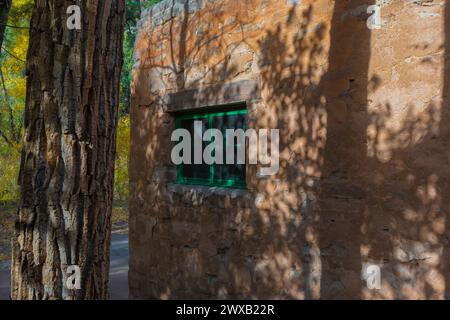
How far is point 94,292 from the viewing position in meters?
2.27

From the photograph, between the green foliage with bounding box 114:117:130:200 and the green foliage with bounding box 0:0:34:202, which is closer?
the green foliage with bounding box 0:0:34:202

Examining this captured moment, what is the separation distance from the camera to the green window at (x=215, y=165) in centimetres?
427

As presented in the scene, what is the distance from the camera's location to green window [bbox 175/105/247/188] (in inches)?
168

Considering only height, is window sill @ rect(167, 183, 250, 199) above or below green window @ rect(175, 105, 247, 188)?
below

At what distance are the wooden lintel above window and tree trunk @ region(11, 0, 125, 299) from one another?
1.97 meters

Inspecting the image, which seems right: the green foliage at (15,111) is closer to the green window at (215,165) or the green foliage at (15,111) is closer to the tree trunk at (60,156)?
the green window at (215,165)

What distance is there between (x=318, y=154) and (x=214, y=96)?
4.44 feet

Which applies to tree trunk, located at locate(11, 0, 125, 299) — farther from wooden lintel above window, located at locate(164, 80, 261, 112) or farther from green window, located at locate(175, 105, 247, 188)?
green window, located at locate(175, 105, 247, 188)

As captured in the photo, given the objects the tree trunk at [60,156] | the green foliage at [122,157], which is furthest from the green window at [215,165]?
the green foliage at [122,157]

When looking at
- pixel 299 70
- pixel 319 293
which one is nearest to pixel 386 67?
pixel 299 70

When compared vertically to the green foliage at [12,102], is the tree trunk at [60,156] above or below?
below

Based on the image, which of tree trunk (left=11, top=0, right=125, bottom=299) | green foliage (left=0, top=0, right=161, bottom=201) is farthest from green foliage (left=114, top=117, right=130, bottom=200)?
tree trunk (left=11, top=0, right=125, bottom=299)

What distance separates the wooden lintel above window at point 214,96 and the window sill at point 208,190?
2.70 feet

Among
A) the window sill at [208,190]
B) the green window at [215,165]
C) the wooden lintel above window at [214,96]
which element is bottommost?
the window sill at [208,190]
